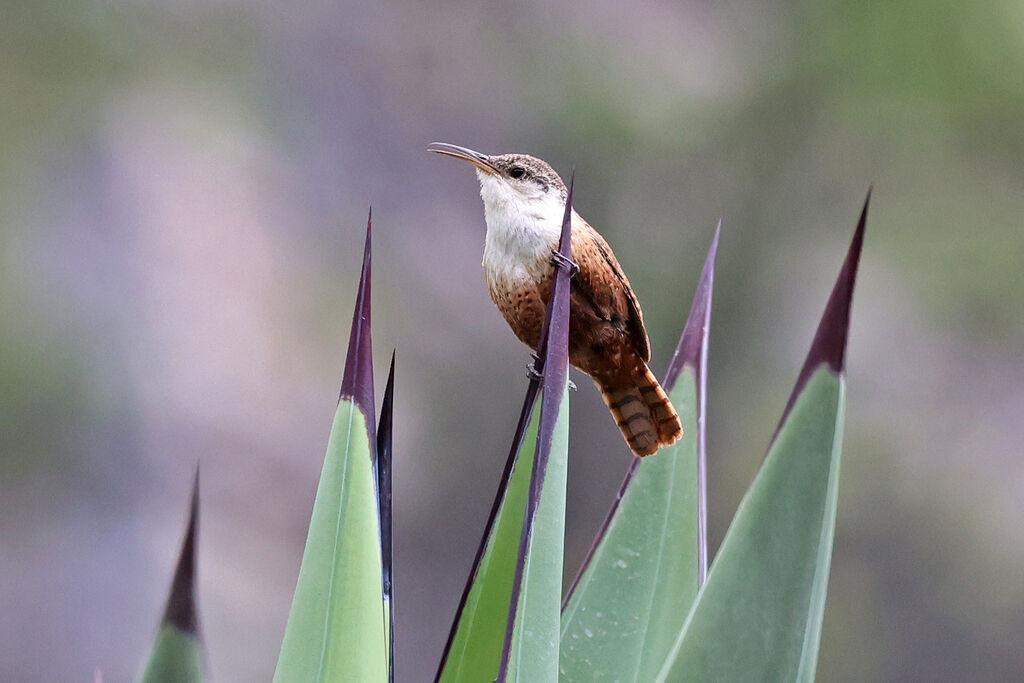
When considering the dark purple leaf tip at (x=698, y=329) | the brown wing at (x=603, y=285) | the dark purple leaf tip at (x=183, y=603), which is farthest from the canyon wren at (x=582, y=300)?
the dark purple leaf tip at (x=183, y=603)

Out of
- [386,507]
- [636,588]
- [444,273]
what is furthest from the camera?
[444,273]

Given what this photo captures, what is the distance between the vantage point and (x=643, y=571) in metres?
1.26

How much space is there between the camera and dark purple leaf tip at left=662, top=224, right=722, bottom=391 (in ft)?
4.30

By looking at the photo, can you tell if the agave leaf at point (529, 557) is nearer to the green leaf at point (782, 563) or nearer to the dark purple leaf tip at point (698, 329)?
the green leaf at point (782, 563)

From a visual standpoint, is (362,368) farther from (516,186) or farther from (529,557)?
(516,186)

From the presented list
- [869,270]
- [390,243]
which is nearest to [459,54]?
[390,243]

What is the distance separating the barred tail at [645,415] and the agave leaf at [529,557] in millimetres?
509

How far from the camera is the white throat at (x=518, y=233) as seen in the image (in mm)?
1744

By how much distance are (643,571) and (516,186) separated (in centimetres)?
93

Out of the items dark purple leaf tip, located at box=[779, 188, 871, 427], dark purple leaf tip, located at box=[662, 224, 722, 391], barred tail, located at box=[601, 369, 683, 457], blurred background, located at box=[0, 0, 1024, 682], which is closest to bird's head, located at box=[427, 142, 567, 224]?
barred tail, located at box=[601, 369, 683, 457]

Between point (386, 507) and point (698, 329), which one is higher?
point (698, 329)

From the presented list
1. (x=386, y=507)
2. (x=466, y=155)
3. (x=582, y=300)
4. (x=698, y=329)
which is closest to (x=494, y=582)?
(x=386, y=507)

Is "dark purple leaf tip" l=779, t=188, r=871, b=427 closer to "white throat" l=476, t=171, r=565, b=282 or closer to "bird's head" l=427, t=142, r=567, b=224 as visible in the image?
"white throat" l=476, t=171, r=565, b=282

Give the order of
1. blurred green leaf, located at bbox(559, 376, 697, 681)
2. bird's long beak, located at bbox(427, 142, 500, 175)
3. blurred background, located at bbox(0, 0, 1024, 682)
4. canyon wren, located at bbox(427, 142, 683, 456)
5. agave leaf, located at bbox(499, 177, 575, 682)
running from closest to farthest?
agave leaf, located at bbox(499, 177, 575, 682)
blurred green leaf, located at bbox(559, 376, 697, 681)
canyon wren, located at bbox(427, 142, 683, 456)
bird's long beak, located at bbox(427, 142, 500, 175)
blurred background, located at bbox(0, 0, 1024, 682)
